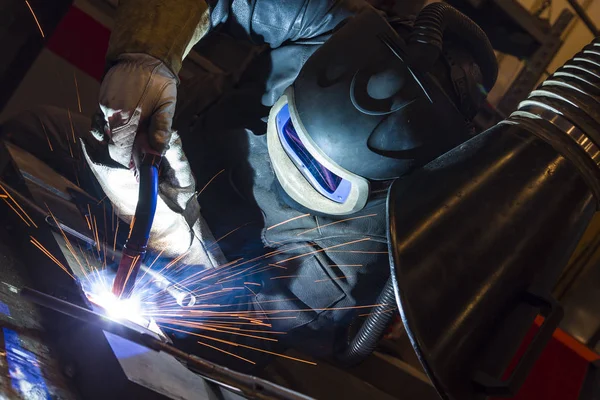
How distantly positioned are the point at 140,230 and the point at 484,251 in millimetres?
797

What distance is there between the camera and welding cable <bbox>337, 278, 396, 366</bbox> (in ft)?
5.05

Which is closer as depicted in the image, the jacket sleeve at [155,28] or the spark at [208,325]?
the jacket sleeve at [155,28]

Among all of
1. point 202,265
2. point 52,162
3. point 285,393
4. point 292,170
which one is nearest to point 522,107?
point 292,170

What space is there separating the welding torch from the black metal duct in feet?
1.94

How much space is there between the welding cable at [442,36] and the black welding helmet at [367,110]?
47 millimetres

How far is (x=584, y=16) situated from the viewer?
126 inches

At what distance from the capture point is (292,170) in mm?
1537

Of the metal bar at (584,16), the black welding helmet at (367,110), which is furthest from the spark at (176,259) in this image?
the metal bar at (584,16)

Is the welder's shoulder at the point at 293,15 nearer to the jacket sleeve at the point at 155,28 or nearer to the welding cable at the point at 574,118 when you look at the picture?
the jacket sleeve at the point at 155,28

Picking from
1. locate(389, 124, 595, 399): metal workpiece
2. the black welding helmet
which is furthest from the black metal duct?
the black welding helmet

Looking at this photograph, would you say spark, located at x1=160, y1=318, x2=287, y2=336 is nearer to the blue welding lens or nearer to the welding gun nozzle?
the welding gun nozzle

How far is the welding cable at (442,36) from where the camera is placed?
1330 mm

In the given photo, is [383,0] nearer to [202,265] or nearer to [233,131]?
[233,131]

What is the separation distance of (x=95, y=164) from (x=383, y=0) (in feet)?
5.99
